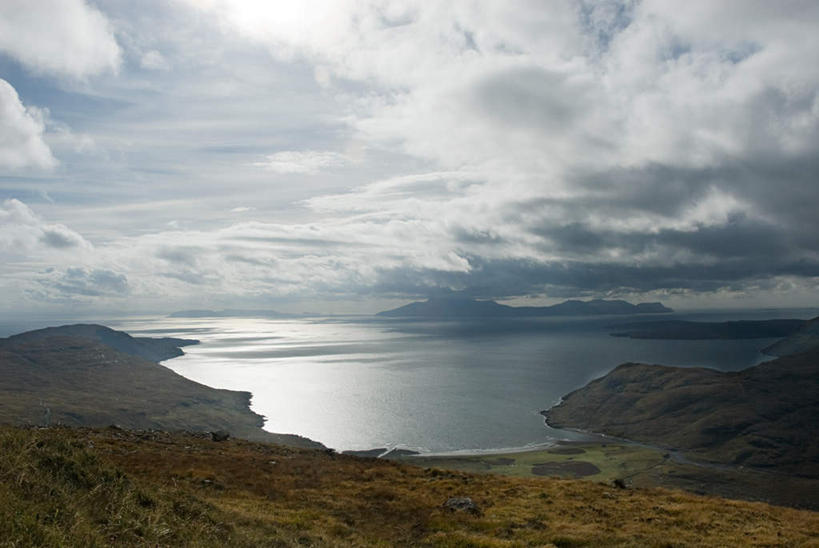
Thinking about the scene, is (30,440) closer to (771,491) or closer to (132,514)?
(132,514)

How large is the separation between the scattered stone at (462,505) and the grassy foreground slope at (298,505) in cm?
54

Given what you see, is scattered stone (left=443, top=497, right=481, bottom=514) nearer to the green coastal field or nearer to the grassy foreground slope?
the grassy foreground slope

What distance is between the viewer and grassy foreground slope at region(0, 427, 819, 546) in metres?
14.1

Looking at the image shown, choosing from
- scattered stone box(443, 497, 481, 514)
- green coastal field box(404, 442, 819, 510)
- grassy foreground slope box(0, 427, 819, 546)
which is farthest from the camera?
green coastal field box(404, 442, 819, 510)

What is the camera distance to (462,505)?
91.8 ft

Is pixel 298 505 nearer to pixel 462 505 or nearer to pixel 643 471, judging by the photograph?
pixel 462 505

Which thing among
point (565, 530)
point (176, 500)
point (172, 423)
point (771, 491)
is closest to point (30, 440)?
point (176, 500)

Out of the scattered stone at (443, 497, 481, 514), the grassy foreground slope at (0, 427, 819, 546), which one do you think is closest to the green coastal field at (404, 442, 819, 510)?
the grassy foreground slope at (0, 427, 819, 546)

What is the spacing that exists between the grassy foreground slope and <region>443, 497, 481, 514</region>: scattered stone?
0.54 metres

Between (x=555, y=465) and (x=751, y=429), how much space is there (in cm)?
11575

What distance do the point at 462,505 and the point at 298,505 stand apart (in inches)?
393

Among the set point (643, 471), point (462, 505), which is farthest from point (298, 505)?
point (643, 471)

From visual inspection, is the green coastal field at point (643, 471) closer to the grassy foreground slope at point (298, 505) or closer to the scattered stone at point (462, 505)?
the grassy foreground slope at point (298, 505)

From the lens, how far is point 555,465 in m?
149
